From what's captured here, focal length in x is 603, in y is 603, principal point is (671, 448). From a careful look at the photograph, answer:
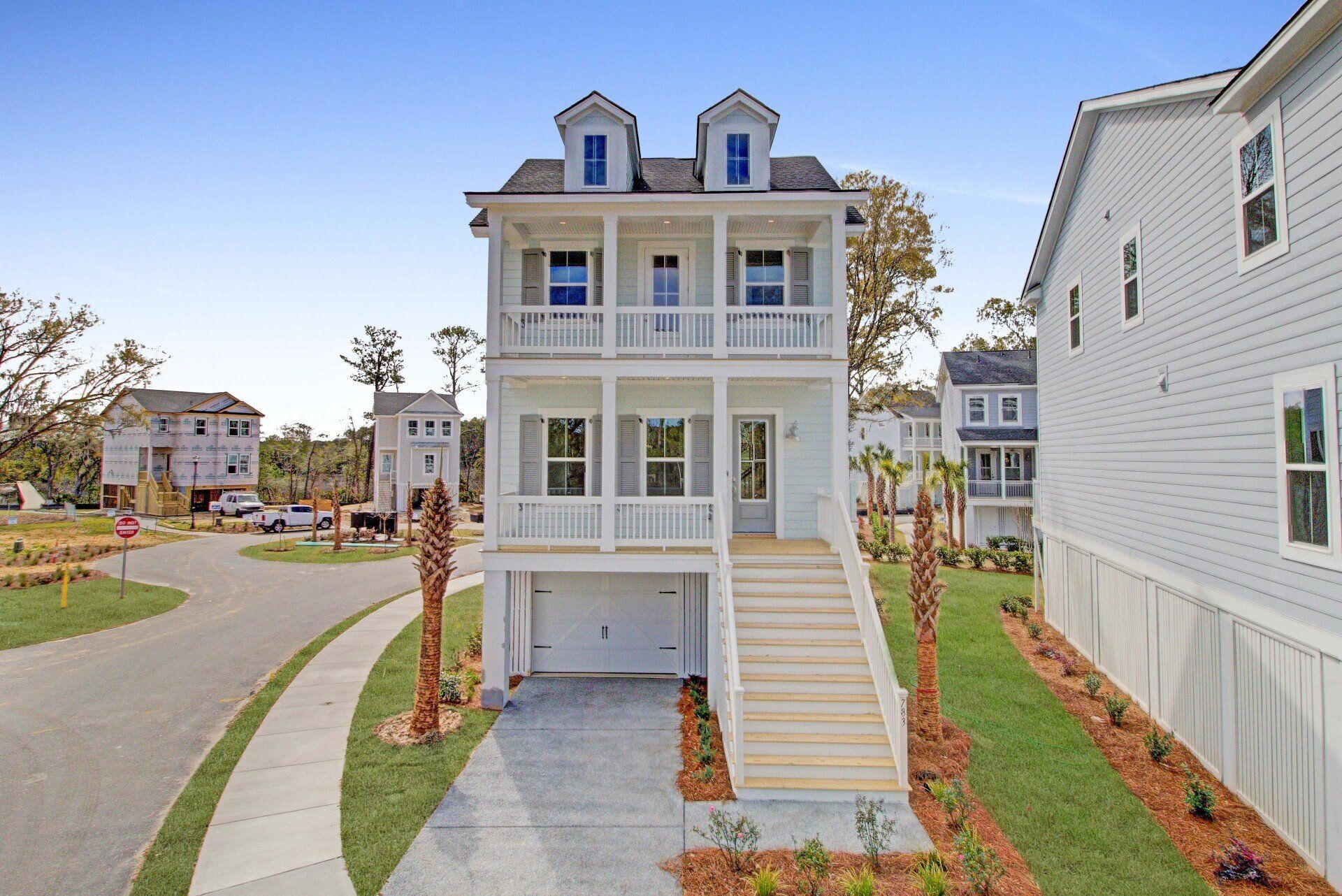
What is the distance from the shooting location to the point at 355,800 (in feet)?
22.7

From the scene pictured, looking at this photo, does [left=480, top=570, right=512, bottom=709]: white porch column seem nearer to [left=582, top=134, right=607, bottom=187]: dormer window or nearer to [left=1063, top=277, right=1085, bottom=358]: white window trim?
[left=582, top=134, right=607, bottom=187]: dormer window

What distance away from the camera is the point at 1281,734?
6410 millimetres

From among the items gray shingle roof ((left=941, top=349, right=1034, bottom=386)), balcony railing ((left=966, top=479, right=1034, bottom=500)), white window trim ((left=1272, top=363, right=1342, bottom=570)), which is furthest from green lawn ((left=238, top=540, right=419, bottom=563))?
gray shingle roof ((left=941, top=349, right=1034, bottom=386))

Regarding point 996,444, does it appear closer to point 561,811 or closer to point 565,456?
point 565,456

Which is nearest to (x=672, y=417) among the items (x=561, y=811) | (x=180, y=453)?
(x=561, y=811)

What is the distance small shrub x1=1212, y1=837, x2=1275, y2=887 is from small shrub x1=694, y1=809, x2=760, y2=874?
14.4 feet

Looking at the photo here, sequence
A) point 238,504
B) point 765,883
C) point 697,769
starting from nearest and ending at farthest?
point 765,883
point 697,769
point 238,504

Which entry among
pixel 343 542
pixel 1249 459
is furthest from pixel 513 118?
pixel 343 542

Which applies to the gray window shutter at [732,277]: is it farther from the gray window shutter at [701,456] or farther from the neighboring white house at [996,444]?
the neighboring white house at [996,444]

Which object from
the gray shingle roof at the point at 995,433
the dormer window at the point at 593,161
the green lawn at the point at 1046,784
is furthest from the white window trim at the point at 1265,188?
the gray shingle roof at the point at 995,433

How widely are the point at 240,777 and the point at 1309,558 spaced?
1224 cm

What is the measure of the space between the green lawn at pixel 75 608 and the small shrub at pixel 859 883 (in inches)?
694

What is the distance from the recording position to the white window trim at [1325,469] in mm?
5797

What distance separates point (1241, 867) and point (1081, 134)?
1271 centimetres
